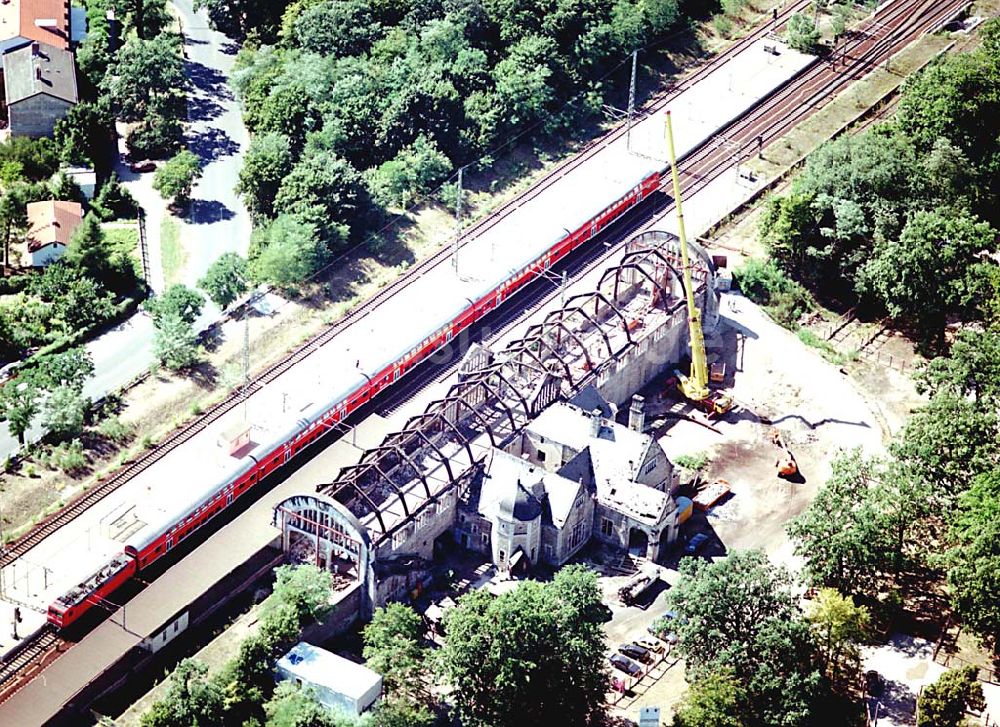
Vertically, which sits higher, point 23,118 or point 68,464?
point 23,118

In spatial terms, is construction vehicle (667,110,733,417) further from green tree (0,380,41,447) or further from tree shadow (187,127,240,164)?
green tree (0,380,41,447)

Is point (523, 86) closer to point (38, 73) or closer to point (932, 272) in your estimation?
point (932, 272)

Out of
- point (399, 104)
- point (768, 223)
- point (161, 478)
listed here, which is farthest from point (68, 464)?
point (768, 223)

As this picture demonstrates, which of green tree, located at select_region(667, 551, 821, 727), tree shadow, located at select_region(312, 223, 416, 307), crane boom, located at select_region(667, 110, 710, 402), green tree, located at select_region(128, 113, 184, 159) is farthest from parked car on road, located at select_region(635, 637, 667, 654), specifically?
green tree, located at select_region(128, 113, 184, 159)

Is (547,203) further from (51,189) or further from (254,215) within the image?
(51,189)

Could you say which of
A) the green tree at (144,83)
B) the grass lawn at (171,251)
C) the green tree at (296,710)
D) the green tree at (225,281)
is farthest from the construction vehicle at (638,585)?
the green tree at (144,83)

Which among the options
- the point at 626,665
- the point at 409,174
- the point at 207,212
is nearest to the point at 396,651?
the point at 626,665

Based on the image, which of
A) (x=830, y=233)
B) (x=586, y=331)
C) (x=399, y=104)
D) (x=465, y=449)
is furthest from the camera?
(x=399, y=104)
